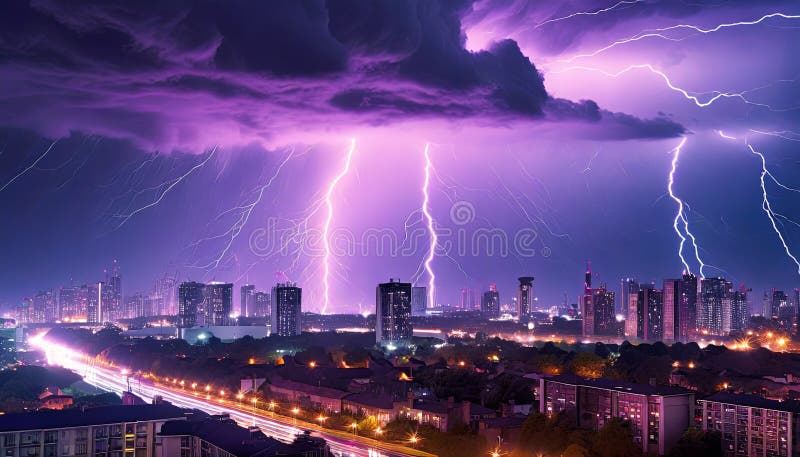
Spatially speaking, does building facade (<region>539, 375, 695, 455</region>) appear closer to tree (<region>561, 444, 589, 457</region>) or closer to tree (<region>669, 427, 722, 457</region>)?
tree (<region>669, 427, 722, 457</region>)

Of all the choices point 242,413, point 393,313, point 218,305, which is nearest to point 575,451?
point 242,413

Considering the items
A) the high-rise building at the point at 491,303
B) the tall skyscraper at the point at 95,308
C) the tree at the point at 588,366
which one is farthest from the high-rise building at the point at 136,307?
the tree at the point at 588,366

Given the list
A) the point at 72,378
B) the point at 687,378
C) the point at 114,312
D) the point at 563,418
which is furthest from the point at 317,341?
the point at 114,312

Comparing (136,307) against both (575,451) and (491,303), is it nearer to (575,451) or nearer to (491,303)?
(491,303)

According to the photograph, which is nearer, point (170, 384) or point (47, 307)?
point (170, 384)

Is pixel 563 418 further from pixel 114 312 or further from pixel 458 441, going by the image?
pixel 114 312

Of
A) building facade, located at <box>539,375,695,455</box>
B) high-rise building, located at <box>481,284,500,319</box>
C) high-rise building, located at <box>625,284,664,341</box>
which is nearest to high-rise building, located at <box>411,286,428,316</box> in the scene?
high-rise building, located at <box>481,284,500,319</box>
